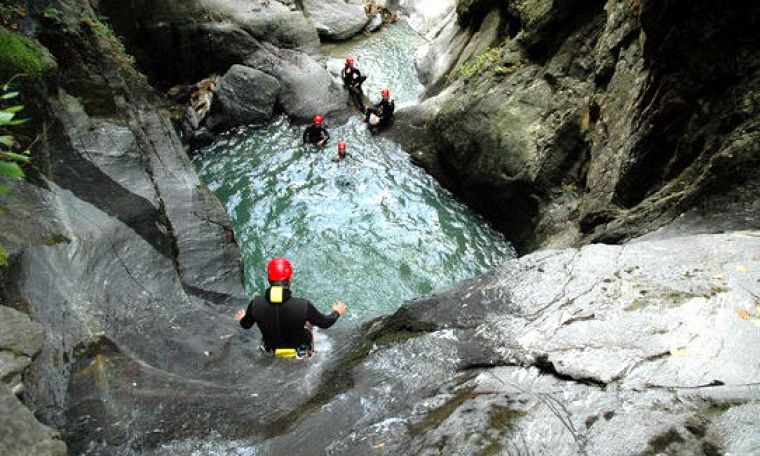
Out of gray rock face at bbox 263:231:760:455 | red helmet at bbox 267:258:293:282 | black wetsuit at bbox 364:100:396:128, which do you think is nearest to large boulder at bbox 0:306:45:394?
gray rock face at bbox 263:231:760:455

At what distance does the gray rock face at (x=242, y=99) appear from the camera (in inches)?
622

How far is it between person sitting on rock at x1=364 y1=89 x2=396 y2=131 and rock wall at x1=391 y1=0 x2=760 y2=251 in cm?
74

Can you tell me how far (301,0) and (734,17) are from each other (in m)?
20.2

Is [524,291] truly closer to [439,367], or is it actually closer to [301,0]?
[439,367]

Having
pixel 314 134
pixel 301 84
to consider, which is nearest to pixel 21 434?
pixel 314 134

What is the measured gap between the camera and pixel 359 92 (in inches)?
709

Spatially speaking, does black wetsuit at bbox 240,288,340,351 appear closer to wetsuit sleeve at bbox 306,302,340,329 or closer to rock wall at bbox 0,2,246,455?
wetsuit sleeve at bbox 306,302,340,329

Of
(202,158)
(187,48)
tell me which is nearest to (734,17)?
(202,158)

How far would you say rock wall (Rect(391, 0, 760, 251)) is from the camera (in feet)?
20.4

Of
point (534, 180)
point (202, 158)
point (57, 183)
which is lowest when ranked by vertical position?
point (202, 158)

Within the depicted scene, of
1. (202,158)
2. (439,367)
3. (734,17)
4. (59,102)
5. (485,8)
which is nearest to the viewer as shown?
(439,367)

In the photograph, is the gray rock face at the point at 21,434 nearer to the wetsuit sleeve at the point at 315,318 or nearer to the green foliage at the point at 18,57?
the wetsuit sleeve at the point at 315,318

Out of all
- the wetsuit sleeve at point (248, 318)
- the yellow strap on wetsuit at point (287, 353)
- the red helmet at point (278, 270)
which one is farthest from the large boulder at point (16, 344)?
the yellow strap on wetsuit at point (287, 353)

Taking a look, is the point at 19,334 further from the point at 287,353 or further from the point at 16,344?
the point at 287,353
